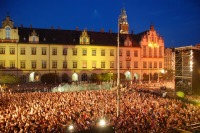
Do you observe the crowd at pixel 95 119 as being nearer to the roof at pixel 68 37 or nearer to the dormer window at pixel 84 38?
the roof at pixel 68 37

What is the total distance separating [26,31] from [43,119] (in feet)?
128

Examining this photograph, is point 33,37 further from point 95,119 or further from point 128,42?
point 95,119

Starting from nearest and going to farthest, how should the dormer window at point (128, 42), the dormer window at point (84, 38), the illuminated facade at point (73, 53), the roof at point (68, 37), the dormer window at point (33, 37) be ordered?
the illuminated facade at point (73, 53)
the dormer window at point (33, 37)
the roof at point (68, 37)
the dormer window at point (84, 38)
the dormer window at point (128, 42)

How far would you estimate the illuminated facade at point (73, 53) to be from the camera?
1902 inches

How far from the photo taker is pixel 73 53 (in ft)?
174

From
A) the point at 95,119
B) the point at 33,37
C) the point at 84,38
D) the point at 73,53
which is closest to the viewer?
the point at 95,119

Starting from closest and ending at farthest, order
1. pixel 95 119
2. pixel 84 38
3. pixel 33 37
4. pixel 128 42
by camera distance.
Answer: pixel 95 119 < pixel 33 37 < pixel 84 38 < pixel 128 42

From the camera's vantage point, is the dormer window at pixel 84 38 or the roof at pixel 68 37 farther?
the dormer window at pixel 84 38

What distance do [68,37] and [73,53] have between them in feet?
13.4

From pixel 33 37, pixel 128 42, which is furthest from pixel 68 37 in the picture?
pixel 128 42

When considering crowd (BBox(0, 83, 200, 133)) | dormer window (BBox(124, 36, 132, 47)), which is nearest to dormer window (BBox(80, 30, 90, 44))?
dormer window (BBox(124, 36, 132, 47))

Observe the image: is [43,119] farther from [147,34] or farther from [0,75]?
[147,34]

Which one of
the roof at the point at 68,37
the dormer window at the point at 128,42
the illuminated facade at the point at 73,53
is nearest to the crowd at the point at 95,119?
the illuminated facade at the point at 73,53

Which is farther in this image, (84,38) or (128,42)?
(128,42)
